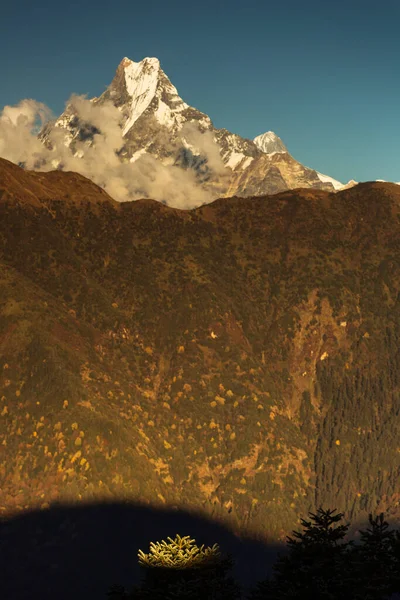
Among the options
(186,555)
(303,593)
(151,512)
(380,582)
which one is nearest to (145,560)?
(186,555)

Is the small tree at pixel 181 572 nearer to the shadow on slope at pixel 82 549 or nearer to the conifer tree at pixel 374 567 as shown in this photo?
the conifer tree at pixel 374 567

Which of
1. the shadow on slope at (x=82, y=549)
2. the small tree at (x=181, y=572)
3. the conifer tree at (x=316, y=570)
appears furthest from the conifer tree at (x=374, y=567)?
the shadow on slope at (x=82, y=549)

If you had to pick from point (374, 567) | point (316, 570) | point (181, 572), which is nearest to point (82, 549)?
point (181, 572)

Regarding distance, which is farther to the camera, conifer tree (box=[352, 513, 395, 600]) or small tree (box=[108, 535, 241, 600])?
small tree (box=[108, 535, 241, 600])

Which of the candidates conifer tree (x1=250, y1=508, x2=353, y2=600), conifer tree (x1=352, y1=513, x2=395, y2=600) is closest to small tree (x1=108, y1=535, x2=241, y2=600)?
conifer tree (x1=250, y1=508, x2=353, y2=600)

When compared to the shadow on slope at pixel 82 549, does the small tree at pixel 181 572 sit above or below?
below

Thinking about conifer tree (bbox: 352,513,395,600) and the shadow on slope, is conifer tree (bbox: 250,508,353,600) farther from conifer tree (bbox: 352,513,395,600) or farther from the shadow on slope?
the shadow on slope

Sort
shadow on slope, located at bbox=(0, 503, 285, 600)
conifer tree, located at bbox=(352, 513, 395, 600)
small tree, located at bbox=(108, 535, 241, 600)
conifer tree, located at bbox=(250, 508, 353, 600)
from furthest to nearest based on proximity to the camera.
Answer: shadow on slope, located at bbox=(0, 503, 285, 600), small tree, located at bbox=(108, 535, 241, 600), conifer tree, located at bbox=(250, 508, 353, 600), conifer tree, located at bbox=(352, 513, 395, 600)

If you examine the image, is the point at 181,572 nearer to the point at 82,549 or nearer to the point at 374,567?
the point at 374,567

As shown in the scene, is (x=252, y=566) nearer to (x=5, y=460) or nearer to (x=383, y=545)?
(x=5, y=460)
